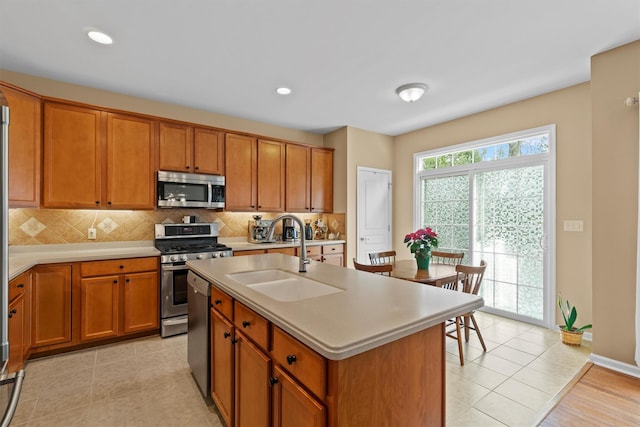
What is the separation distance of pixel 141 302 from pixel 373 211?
11.4 ft

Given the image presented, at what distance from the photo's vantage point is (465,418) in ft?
6.33

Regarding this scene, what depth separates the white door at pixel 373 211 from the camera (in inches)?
190

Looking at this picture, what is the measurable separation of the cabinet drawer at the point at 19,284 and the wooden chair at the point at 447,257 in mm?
3888

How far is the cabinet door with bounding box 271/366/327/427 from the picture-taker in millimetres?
987

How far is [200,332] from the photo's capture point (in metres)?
2.08

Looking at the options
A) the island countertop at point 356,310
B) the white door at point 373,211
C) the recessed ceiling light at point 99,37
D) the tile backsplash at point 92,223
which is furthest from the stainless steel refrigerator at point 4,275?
the white door at point 373,211

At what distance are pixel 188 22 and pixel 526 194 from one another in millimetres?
3943

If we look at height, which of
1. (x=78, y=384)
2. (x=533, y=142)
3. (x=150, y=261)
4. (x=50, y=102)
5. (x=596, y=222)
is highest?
(x=50, y=102)

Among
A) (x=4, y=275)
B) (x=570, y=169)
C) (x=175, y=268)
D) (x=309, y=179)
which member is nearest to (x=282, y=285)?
(x=4, y=275)

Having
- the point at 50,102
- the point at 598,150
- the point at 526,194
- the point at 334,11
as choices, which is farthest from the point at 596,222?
the point at 50,102

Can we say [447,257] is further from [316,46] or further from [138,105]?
[138,105]

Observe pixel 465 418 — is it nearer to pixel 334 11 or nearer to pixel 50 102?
pixel 334 11

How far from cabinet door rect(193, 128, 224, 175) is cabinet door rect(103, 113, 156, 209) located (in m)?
0.48

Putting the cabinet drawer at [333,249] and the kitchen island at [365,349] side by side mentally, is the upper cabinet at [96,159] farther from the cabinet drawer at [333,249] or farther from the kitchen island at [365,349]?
the kitchen island at [365,349]
